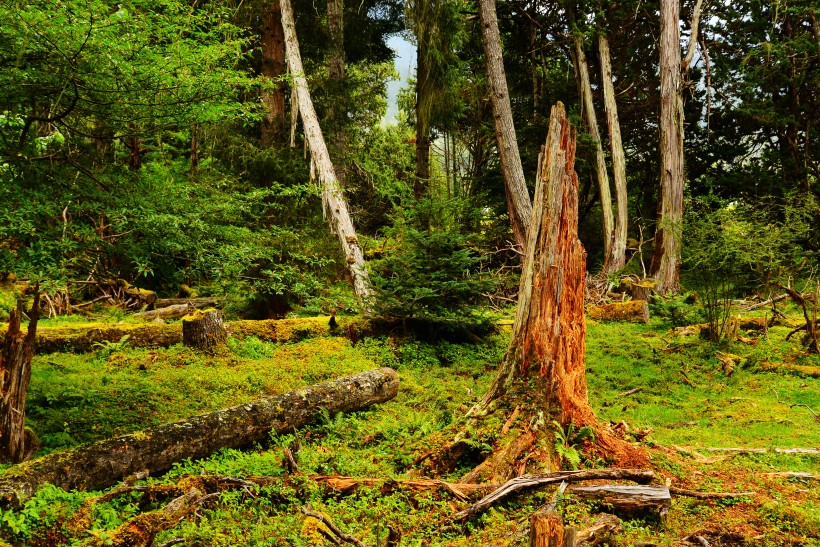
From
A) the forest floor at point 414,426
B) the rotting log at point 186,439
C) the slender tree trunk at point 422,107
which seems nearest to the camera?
the forest floor at point 414,426

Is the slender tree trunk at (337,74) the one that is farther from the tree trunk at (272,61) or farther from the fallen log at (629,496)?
the fallen log at (629,496)

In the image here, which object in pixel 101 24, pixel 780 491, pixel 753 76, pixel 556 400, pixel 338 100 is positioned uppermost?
pixel 753 76

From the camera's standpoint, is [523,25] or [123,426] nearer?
[123,426]

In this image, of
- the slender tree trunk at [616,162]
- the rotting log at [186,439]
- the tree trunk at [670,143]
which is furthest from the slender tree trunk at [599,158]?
the rotting log at [186,439]

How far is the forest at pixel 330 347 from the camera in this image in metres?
3.50

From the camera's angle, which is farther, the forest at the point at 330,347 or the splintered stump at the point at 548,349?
the splintered stump at the point at 548,349

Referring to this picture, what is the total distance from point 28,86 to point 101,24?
2.53ft

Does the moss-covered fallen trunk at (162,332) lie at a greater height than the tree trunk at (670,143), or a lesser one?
lesser

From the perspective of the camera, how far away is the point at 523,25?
1836 cm

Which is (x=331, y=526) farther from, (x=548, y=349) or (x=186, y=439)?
(x=548, y=349)

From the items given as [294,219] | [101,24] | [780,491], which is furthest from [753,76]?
[101,24]

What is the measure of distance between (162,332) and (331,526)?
6.70 meters

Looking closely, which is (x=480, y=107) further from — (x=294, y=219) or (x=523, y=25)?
(x=294, y=219)

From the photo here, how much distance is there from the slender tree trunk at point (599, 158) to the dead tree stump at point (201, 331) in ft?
38.7
